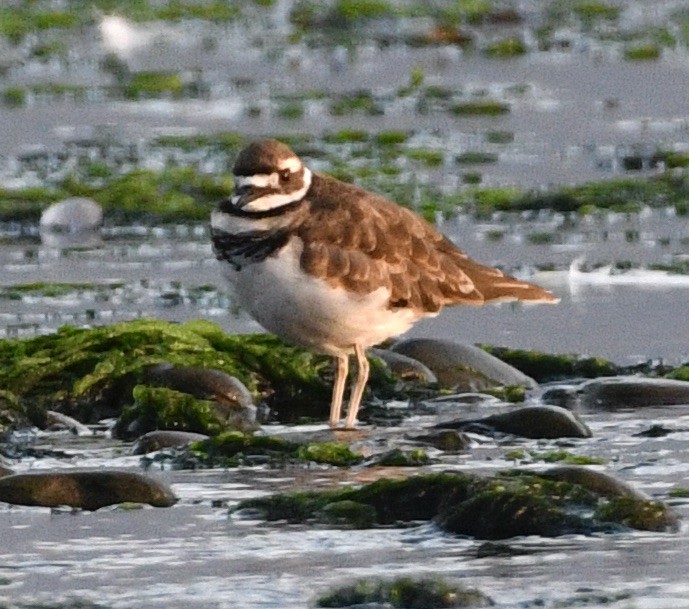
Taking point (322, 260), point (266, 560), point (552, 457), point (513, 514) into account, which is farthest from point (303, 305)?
point (266, 560)

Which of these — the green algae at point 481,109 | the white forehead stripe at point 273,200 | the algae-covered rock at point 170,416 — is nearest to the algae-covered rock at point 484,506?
the algae-covered rock at point 170,416

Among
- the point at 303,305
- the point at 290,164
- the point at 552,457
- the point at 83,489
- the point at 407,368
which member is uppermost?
the point at 290,164

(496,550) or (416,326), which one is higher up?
(496,550)

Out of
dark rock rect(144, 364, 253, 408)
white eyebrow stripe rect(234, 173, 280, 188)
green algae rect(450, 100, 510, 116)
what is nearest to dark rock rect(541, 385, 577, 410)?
dark rock rect(144, 364, 253, 408)

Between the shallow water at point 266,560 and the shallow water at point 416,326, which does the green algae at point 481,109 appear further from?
the shallow water at point 266,560

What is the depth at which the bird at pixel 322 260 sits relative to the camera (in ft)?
23.6

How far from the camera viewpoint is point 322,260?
7.22m

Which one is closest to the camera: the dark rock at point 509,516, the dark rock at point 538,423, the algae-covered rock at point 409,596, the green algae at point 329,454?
the algae-covered rock at point 409,596

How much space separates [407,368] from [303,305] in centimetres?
116

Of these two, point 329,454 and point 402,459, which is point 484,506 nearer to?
point 402,459

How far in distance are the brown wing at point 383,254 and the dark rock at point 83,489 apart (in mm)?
1294

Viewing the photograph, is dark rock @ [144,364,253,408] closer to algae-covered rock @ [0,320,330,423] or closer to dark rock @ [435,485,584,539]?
algae-covered rock @ [0,320,330,423]

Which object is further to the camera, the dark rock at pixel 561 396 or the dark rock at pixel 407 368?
the dark rock at pixel 407 368

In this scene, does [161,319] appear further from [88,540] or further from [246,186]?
[88,540]
